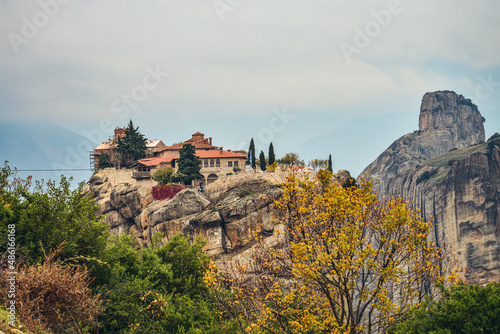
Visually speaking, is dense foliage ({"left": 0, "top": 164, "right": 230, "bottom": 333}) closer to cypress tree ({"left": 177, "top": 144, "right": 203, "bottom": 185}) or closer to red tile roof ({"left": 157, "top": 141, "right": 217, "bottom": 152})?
cypress tree ({"left": 177, "top": 144, "right": 203, "bottom": 185})

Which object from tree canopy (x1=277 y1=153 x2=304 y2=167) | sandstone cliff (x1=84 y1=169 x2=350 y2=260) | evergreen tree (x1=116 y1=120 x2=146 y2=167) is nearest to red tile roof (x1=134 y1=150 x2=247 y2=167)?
evergreen tree (x1=116 y1=120 x2=146 y2=167)

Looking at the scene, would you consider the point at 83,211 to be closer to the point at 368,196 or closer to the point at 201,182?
the point at 368,196

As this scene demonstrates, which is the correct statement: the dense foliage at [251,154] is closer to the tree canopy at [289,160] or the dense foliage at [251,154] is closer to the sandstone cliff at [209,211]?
the tree canopy at [289,160]

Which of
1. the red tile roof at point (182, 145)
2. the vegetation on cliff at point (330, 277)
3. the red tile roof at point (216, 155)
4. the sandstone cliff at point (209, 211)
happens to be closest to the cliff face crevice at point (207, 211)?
the sandstone cliff at point (209, 211)

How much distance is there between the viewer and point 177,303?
3125 cm

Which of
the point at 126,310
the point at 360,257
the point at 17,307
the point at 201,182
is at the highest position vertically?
the point at 201,182

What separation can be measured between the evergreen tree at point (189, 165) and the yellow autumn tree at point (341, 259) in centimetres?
7054

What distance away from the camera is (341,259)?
56.4 feet

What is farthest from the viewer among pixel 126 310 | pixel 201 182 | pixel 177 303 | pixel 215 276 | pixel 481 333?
pixel 201 182

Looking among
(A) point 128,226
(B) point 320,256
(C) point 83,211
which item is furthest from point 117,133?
(B) point 320,256

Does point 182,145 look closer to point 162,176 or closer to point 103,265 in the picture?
point 162,176

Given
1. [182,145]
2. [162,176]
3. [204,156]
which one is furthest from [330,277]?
[182,145]

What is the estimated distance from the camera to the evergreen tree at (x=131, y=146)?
103812mm

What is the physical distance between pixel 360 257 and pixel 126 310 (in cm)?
1803
